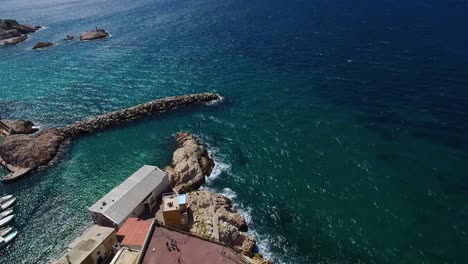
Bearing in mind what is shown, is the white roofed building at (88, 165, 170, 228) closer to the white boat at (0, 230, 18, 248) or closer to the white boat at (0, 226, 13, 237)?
the white boat at (0, 230, 18, 248)

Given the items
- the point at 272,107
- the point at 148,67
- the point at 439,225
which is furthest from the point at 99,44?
the point at 439,225

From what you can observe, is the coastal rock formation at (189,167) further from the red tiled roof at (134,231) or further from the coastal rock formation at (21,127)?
the coastal rock formation at (21,127)

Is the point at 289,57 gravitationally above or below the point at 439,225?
above

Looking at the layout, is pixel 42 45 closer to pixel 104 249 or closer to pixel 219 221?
pixel 104 249

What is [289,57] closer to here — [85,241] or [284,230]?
[284,230]

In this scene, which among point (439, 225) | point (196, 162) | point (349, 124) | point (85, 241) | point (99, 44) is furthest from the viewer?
point (99, 44)

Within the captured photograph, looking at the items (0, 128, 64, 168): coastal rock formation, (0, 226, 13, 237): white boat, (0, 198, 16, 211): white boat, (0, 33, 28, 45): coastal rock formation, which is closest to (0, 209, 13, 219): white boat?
(0, 198, 16, 211): white boat
